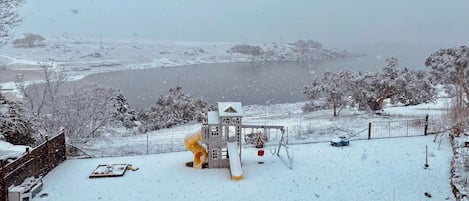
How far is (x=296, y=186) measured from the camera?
11898 millimetres

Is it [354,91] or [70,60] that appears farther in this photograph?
[70,60]

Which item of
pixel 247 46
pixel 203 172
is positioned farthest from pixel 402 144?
pixel 247 46

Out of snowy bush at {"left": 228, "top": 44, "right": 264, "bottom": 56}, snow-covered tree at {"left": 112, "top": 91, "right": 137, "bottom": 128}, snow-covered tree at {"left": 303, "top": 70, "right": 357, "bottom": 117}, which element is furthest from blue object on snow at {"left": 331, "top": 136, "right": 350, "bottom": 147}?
snowy bush at {"left": 228, "top": 44, "right": 264, "bottom": 56}

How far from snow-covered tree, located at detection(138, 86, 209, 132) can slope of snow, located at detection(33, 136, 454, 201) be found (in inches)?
476

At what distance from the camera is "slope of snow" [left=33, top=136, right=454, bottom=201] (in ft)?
37.1

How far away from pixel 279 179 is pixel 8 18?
9.75 m

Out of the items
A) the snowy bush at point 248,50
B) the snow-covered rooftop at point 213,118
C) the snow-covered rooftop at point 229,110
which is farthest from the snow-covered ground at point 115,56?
the snow-covered rooftop at point 229,110

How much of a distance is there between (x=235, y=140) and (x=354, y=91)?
612 inches

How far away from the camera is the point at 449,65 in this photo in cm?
2606

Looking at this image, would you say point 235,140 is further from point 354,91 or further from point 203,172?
point 354,91

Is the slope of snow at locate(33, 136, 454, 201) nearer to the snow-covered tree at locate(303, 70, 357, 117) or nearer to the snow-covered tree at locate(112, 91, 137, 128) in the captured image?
the snow-covered tree at locate(112, 91, 137, 128)

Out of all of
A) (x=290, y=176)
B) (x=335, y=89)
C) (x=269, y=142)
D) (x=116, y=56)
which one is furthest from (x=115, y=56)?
(x=290, y=176)

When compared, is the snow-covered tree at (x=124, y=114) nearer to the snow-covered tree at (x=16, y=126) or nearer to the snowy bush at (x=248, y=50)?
the snow-covered tree at (x=16, y=126)

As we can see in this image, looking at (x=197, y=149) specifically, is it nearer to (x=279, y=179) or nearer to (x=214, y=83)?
(x=279, y=179)
